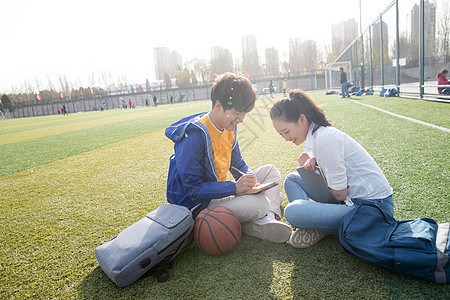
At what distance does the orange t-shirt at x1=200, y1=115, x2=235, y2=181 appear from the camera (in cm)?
272

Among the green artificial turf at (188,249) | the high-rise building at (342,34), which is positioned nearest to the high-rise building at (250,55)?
the high-rise building at (342,34)

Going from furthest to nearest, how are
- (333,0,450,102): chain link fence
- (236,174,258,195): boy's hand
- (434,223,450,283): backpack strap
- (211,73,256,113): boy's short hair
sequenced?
(333,0,450,102): chain link fence → (211,73,256,113): boy's short hair → (236,174,258,195): boy's hand → (434,223,450,283): backpack strap

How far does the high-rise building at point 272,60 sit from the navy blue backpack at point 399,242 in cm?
8839

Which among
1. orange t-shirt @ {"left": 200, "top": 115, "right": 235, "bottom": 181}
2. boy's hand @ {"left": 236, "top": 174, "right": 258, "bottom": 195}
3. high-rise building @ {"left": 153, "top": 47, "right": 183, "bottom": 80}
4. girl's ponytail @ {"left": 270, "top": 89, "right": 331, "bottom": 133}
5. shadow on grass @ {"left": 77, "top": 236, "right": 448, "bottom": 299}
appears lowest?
shadow on grass @ {"left": 77, "top": 236, "right": 448, "bottom": 299}

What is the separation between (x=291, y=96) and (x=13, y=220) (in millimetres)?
3737

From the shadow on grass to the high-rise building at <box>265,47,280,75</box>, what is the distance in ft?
290

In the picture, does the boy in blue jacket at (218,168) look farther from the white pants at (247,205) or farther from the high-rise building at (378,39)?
the high-rise building at (378,39)

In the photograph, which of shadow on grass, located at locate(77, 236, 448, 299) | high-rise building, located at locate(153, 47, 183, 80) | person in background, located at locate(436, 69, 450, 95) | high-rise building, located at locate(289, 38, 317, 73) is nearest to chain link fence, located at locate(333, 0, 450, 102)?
person in background, located at locate(436, 69, 450, 95)

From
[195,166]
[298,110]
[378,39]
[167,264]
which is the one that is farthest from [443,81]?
[167,264]

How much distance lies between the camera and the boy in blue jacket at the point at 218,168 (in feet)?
8.23

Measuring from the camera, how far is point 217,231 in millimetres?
2357

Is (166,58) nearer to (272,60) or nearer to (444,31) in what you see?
(272,60)

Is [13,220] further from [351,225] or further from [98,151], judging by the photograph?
[98,151]

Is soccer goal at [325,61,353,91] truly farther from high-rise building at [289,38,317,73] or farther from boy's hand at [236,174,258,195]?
high-rise building at [289,38,317,73]
